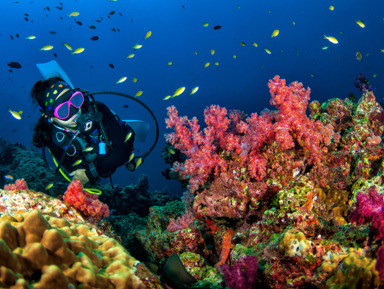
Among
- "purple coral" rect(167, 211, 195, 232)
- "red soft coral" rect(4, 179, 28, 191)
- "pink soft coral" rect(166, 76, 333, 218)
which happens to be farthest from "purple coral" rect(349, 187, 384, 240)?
"red soft coral" rect(4, 179, 28, 191)

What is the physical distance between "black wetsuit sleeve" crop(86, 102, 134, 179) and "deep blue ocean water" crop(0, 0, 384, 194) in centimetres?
5432

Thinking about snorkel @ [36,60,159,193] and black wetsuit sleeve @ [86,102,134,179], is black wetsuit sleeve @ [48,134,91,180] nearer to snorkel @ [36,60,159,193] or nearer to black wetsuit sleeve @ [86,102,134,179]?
snorkel @ [36,60,159,193]

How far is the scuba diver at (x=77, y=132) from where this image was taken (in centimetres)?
443

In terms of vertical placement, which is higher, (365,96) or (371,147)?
(365,96)

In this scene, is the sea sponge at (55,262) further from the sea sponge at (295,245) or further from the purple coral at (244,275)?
the sea sponge at (295,245)

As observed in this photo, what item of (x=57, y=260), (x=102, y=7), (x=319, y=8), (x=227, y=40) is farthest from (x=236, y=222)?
(x=102, y=7)

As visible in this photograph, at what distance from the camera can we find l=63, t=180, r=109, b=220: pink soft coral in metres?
3.64

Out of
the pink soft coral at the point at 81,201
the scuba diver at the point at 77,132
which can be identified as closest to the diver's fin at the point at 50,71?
the scuba diver at the point at 77,132

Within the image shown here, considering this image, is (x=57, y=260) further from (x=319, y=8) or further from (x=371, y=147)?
(x=319, y=8)

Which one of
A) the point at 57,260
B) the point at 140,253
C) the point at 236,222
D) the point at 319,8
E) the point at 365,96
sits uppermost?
the point at 319,8

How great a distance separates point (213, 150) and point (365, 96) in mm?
5126

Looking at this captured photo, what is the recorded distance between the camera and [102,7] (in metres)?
85.0

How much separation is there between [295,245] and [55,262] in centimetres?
227

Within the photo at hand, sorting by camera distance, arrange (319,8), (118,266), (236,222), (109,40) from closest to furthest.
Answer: (118,266), (236,222), (319,8), (109,40)
